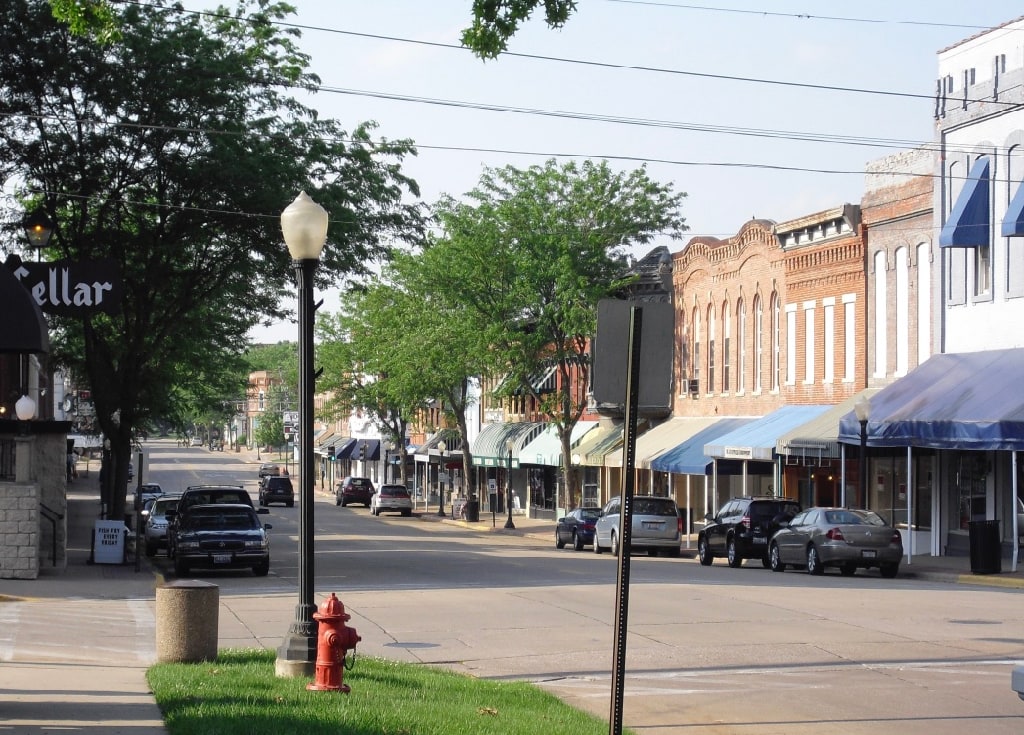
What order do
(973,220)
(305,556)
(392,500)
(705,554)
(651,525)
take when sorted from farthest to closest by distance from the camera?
1. (392,500)
2. (651,525)
3. (705,554)
4. (973,220)
5. (305,556)

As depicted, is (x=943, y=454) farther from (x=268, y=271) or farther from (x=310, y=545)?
(x=310, y=545)

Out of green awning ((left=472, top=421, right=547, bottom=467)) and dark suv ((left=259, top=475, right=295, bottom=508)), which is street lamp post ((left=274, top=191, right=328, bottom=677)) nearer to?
green awning ((left=472, top=421, right=547, bottom=467))

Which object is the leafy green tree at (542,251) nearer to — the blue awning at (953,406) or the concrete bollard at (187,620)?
the blue awning at (953,406)

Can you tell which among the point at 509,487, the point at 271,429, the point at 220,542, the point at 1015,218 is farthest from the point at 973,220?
the point at 271,429

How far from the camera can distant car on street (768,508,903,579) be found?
27.7 m

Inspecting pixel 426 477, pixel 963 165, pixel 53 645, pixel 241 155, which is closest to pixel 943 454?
pixel 963 165

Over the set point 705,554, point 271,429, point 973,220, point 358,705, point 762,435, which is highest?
point 973,220

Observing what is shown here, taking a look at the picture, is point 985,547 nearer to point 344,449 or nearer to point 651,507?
point 651,507

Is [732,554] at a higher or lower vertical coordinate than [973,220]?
lower

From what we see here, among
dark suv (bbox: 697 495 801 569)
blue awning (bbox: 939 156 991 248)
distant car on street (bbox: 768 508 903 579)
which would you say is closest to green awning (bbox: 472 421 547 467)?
dark suv (bbox: 697 495 801 569)

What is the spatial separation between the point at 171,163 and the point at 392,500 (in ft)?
128

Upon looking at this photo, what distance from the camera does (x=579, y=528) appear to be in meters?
40.7

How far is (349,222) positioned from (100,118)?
5.64m

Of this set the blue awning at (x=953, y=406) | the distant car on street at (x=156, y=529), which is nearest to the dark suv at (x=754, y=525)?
the blue awning at (x=953, y=406)
